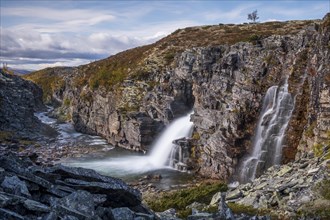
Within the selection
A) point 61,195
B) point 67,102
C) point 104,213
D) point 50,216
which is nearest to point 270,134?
point 104,213

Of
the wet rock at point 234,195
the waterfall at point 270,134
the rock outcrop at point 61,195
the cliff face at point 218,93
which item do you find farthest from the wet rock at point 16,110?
the rock outcrop at point 61,195

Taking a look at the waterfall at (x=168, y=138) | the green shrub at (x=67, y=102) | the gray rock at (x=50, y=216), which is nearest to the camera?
Result: the gray rock at (x=50, y=216)

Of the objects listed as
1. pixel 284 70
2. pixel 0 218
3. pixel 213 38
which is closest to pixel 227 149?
pixel 284 70

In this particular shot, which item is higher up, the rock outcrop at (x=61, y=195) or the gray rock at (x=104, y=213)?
the rock outcrop at (x=61, y=195)

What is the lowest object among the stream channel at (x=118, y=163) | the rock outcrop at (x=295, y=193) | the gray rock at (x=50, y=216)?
the stream channel at (x=118, y=163)

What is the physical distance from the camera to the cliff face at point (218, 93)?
4397cm

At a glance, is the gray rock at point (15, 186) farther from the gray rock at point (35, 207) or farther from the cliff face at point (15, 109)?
the cliff face at point (15, 109)

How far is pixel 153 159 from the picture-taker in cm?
6166

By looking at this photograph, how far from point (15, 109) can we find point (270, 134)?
5074 centimetres

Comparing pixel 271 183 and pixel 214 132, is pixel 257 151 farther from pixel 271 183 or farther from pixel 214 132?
pixel 271 183

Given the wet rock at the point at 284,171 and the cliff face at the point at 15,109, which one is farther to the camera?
the cliff face at the point at 15,109

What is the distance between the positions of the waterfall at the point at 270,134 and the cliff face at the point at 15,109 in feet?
147

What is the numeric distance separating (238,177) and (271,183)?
61.0 feet

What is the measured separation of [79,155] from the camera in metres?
66.0
